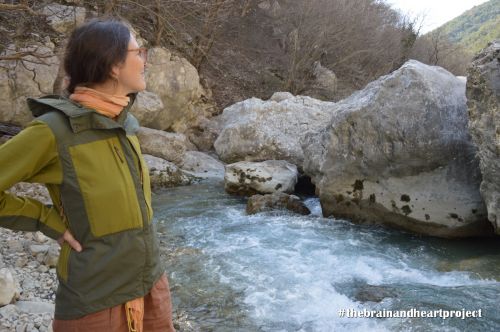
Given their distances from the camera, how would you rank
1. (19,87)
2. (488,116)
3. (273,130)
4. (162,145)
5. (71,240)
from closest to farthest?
(71,240) < (488,116) < (19,87) < (273,130) < (162,145)

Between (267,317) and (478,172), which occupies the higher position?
(478,172)

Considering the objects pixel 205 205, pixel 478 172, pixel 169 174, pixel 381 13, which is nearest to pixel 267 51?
pixel 381 13

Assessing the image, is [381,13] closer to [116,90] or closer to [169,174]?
[169,174]

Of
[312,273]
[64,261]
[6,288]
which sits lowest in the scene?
[312,273]

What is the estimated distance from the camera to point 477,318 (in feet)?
12.0

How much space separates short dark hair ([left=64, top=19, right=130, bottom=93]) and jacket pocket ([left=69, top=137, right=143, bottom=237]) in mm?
236

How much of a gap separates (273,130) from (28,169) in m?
8.02

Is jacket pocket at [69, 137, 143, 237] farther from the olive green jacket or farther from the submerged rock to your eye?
the submerged rock

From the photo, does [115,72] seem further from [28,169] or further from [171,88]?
[171,88]

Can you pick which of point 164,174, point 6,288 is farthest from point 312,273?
point 164,174

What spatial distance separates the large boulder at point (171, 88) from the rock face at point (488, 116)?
7413 millimetres

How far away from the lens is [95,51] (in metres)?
1.51

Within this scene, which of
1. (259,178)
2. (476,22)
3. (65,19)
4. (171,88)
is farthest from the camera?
(476,22)

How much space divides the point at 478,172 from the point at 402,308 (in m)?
2.72
